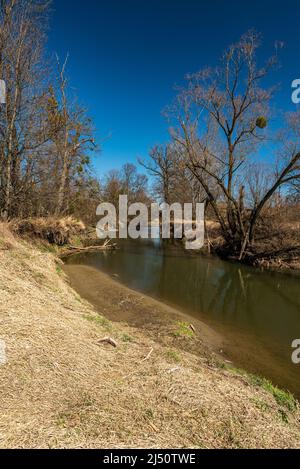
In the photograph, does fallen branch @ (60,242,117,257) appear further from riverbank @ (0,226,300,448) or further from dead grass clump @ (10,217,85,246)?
riverbank @ (0,226,300,448)

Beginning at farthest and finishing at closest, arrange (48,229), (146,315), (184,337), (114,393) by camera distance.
→ (48,229)
(146,315)
(184,337)
(114,393)

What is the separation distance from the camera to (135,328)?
19.5 ft

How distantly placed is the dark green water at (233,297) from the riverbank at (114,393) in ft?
4.29

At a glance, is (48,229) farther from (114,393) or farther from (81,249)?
(114,393)

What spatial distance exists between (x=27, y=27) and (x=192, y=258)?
1442cm

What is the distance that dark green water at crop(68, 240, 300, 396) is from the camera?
5801 mm

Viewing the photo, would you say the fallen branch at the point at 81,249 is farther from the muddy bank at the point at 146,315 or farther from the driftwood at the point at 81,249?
the muddy bank at the point at 146,315

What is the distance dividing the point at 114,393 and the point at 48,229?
42.8 ft

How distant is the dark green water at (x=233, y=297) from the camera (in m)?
5.80

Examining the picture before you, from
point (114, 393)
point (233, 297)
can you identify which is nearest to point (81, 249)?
point (233, 297)

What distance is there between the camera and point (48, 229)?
1480 centimetres

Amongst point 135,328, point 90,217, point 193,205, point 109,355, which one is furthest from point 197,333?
point 193,205
